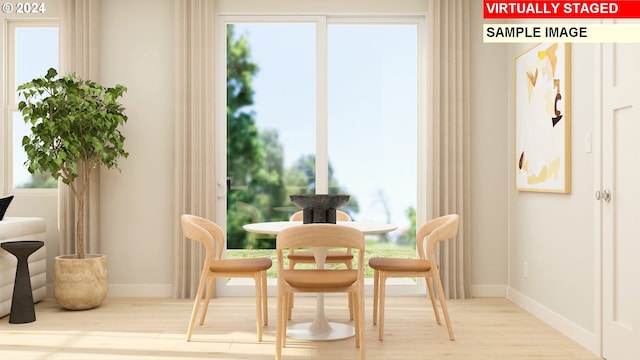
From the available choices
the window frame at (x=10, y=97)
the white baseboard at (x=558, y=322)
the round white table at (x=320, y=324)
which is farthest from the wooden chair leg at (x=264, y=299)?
the window frame at (x=10, y=97)

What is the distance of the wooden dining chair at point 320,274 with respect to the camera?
10.5ft

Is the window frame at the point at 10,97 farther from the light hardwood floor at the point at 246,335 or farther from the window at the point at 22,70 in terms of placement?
the light hardwood floor at the point at 246,335

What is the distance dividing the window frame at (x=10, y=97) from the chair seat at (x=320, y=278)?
310 centimetres

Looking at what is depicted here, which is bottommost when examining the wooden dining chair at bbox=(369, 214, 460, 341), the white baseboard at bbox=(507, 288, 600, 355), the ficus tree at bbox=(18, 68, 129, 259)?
the white baseboard at bbox=(507, 288, 600, 355)

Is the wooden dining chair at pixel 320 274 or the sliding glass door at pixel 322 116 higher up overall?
the sliding glass door at pixel 322 116

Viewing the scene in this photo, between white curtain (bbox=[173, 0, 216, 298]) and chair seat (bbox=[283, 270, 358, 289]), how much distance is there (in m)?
1.98

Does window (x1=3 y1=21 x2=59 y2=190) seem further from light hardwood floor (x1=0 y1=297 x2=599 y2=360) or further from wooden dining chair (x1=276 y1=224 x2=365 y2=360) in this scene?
wooden dining chair (x1=276 y1=224 x2=365 y2=360)

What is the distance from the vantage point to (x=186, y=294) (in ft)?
17.4

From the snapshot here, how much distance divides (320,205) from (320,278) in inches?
19.8

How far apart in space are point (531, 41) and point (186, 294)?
367 centimetres

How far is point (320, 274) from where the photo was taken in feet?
11.7

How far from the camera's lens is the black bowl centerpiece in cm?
373

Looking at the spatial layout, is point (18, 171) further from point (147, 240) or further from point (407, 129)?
point (407, 129)

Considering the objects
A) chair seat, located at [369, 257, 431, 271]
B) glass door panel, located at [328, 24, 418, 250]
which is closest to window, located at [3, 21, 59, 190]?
glass door panel, located at [328, 24, 418, 250]
